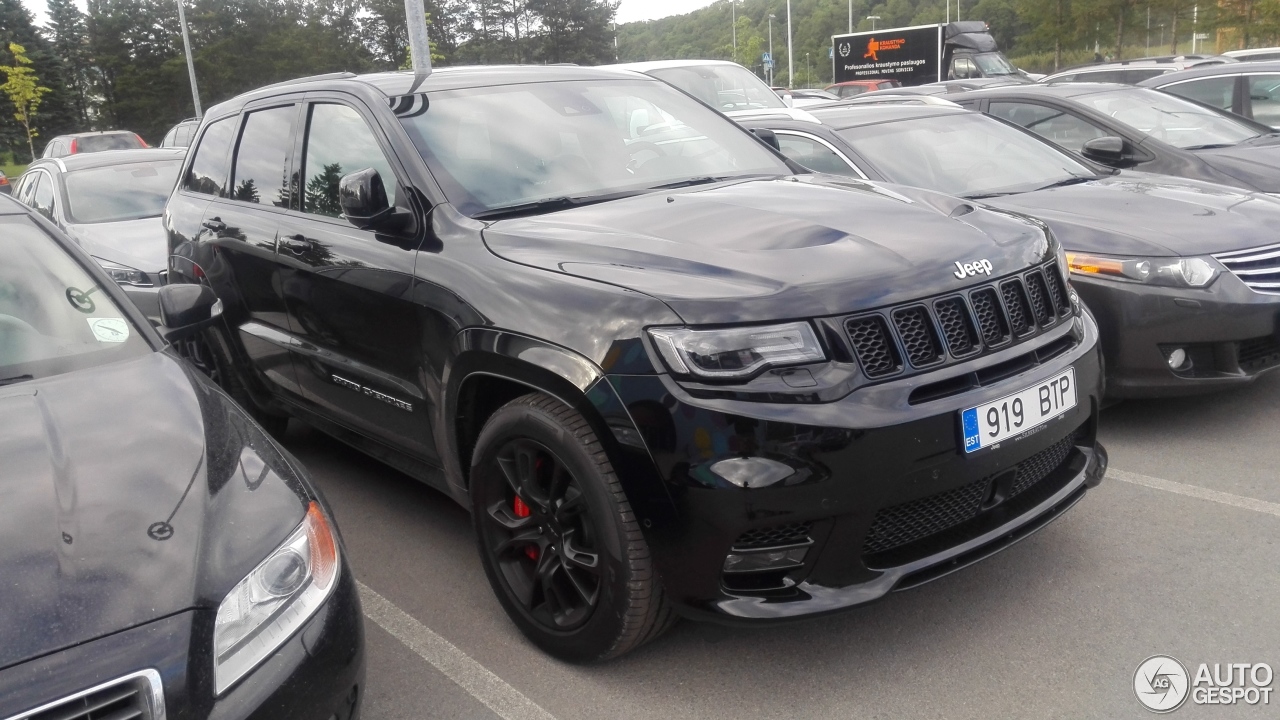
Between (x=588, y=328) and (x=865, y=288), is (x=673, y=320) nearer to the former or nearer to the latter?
(x=588, y=328)

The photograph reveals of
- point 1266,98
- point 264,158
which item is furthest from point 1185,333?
point 1266,98

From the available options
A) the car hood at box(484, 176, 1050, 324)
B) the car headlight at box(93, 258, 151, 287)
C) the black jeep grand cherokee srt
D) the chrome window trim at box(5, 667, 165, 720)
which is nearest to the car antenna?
the car headlight at box(93, 258, 151, 287)

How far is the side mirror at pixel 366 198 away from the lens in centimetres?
338

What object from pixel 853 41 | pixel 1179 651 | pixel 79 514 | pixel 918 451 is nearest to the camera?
pixel 79 514

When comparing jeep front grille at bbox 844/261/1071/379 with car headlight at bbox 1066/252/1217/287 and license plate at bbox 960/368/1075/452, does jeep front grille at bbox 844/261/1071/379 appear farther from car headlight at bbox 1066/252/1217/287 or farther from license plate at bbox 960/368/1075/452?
car headlight at bbox 1066/252/1217/287

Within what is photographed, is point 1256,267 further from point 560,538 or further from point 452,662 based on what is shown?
point 452,662

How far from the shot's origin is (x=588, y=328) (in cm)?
277

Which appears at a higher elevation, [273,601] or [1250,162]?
[1250,162]

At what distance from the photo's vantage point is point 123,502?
2199 mm

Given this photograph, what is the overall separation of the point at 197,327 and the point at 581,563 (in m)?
1.66

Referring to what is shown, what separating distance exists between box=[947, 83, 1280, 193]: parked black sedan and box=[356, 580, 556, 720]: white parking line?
5.00 meters

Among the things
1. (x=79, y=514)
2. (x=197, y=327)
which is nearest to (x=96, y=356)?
(x=197, y=327)

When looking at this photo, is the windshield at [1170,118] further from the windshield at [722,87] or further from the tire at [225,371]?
the tire at [225,371]

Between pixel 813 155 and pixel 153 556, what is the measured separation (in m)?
4.68
